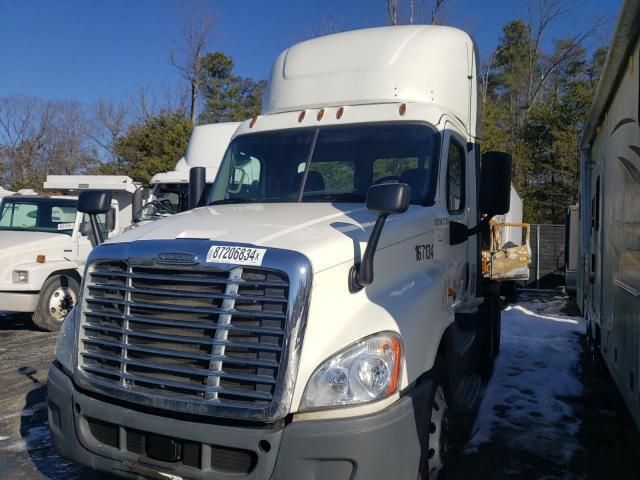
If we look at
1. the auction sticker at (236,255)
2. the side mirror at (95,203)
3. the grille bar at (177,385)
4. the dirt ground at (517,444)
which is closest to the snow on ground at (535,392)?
the dirt ground at (517,444)

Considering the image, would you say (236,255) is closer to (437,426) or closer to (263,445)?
(263,445)

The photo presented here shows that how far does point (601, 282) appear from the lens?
5180 mm

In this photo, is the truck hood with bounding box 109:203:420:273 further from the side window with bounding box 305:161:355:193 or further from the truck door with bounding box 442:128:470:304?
the truck door with bounding box 442:128:470:304

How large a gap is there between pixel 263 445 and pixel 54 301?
7727mm

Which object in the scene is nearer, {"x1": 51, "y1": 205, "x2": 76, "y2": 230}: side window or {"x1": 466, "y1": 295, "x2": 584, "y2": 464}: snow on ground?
{"x1": 466, "y1": 295, "x2": 584, "y2": 464}: snow on ground

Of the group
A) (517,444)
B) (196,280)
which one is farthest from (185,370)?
(517,444)

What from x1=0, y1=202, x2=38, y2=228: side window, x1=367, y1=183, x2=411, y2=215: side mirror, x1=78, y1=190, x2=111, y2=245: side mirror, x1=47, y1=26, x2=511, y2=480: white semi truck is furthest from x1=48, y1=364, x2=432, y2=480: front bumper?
x1=0, y1=202, x2=38, y2=228: side window

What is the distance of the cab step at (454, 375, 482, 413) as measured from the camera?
13.0 ft

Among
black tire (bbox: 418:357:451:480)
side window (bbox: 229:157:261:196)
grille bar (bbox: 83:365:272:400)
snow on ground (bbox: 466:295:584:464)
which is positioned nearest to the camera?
grille bar (bbox: 83:365:272:400)

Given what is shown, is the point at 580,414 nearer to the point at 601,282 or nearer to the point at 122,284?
the point at 601,282

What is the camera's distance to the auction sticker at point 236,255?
2.67 metres

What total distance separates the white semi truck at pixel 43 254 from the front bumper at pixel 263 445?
5.97 metres

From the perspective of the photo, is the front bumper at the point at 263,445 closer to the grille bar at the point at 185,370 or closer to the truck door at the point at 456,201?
the grille bar at the point at 185,370

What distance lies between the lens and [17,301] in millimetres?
8609
